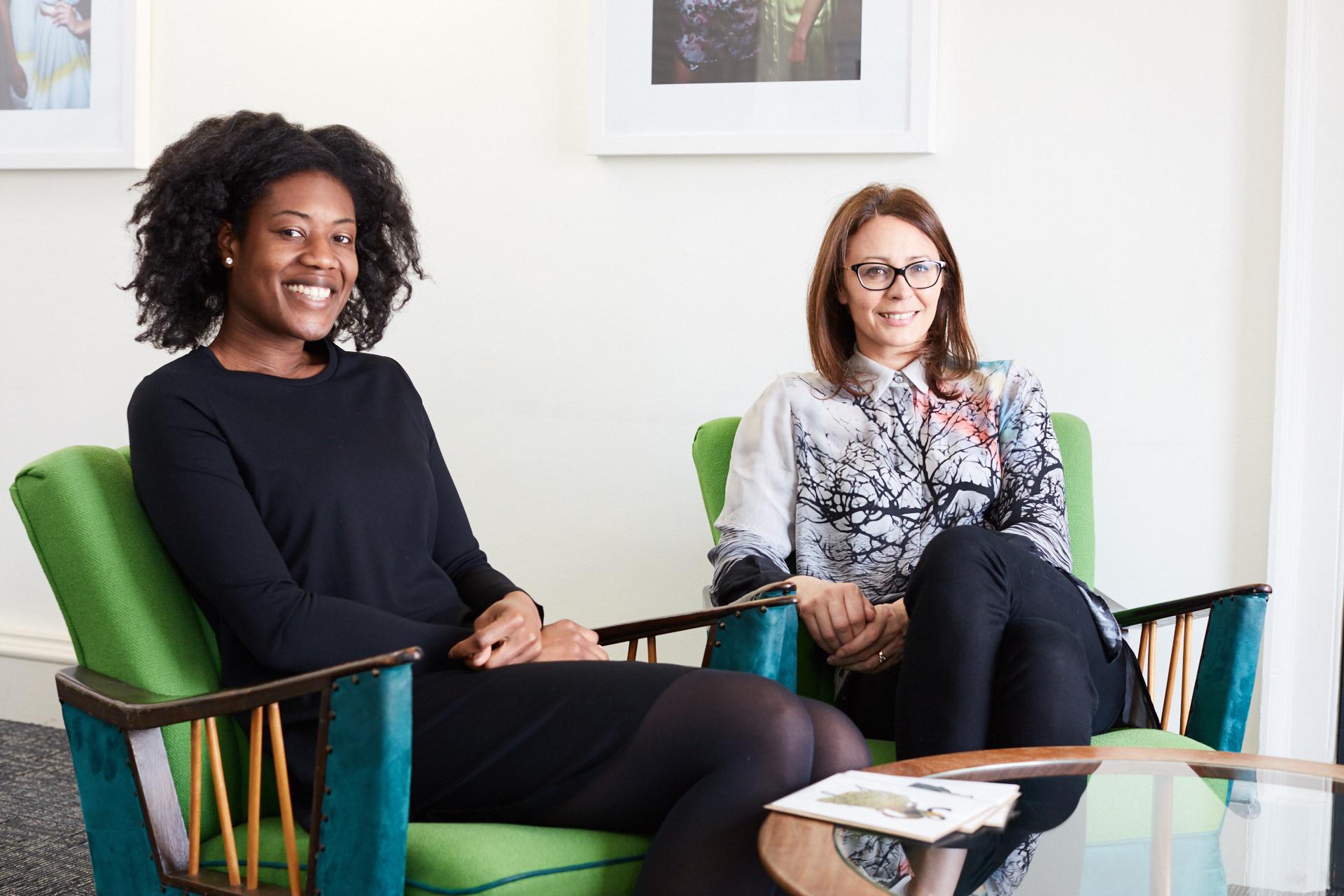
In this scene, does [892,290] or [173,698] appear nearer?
[173,698]

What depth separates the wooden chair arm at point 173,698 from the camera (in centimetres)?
138

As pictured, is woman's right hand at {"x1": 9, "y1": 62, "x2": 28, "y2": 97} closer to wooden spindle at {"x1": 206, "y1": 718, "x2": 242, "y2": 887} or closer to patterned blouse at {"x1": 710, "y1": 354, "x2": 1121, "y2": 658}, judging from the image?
patterned blouse at {"x1": 710, "y1": 354, "x2": 1121, "y2": 658}

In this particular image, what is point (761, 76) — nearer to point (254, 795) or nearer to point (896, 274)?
point (896, 274)

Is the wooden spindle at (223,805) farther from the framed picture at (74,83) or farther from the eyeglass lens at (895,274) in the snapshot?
the framed picture at (74,83)

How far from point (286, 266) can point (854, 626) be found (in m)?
0.99

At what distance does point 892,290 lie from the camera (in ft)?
7.53

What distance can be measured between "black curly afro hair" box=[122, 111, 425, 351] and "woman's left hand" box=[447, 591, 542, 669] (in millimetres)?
489

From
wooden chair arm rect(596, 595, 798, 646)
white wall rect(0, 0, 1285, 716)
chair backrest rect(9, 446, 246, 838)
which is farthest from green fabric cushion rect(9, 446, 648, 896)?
white wall rect(0, 0, 1285, 716)

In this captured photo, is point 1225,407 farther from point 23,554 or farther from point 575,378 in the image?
point 23,554

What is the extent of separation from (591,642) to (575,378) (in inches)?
48.6

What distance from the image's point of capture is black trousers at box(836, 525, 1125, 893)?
1.80 metres

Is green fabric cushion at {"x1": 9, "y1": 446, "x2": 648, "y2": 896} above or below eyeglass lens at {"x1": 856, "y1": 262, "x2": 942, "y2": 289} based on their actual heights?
below

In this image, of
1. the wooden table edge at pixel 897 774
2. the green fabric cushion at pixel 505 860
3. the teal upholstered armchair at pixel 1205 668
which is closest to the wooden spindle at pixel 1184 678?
the teal upholstered armchair at pixel 1205 668

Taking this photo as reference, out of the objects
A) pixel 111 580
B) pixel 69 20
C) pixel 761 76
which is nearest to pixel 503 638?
pixel 111 580
